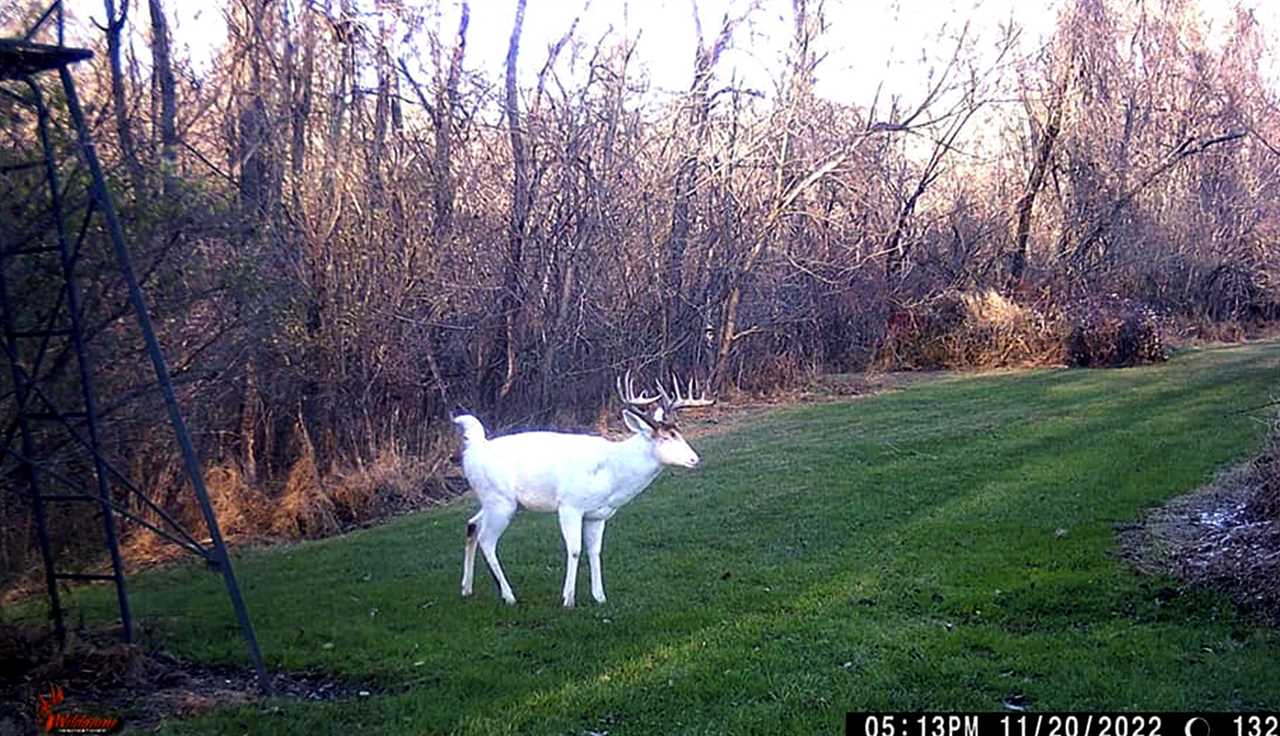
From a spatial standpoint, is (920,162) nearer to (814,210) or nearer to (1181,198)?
(814,210)

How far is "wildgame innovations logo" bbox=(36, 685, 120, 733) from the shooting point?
20.9ft

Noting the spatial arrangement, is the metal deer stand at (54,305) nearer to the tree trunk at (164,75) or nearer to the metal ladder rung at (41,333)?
the metal ladder rung at (41,333)

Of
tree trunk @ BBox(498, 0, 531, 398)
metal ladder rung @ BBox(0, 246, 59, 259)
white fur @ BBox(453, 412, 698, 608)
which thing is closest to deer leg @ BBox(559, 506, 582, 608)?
white fur @ BBox(453, 412, 698, 608)

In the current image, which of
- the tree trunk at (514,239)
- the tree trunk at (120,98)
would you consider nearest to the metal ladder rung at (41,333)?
the tree trunk at (120,98)

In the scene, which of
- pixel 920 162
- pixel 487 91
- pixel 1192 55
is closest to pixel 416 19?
pixel 487 91

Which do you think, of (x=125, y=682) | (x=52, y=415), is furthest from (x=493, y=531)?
(x=52, y=415)

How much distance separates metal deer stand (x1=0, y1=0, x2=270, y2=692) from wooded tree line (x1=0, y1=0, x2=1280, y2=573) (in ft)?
1.72

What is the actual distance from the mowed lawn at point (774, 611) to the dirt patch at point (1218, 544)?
0.79ft

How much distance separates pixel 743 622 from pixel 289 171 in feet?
28.9

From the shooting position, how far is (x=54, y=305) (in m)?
7.45

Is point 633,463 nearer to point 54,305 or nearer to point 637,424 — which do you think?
point 637,424

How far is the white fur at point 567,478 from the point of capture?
9141mm

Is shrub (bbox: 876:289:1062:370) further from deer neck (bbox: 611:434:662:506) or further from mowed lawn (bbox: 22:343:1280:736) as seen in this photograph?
deer neck (bbox: 611:434:662:506)

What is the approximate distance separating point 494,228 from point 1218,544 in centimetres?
1034
